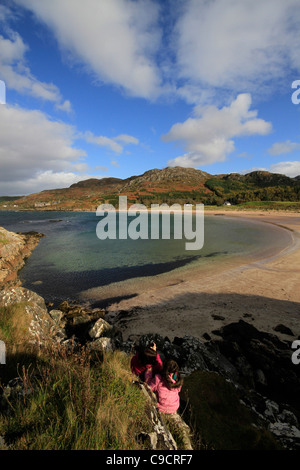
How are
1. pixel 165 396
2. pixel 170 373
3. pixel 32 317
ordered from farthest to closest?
pixel 32 317 < pixel 170 373 < pixel 165 396

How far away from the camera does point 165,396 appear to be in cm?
361

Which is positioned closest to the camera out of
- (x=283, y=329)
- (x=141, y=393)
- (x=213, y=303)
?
(x=141, y=393)

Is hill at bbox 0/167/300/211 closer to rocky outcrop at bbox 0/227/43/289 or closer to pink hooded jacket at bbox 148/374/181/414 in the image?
rocky outcrop at bbox 0/227/43/289

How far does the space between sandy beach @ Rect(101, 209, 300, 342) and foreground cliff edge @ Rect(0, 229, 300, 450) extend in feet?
4.35

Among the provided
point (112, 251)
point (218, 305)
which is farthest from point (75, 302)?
point (112, 251)

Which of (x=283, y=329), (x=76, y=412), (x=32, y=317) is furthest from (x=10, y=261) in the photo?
(x=283, y=329)

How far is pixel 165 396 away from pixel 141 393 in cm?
62

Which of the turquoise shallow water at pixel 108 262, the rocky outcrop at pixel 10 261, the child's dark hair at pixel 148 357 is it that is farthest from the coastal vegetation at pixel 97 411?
the rocky outcrop at pixel 10 261

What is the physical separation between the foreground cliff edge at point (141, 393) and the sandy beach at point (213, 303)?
1.33 meters

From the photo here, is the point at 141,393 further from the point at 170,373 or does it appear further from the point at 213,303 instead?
the point at 213,303

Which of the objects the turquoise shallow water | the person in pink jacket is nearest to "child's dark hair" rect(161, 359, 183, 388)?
the person in pink jacket

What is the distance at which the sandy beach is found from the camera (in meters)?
8.86

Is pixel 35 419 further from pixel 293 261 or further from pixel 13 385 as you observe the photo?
pixel 293 261
